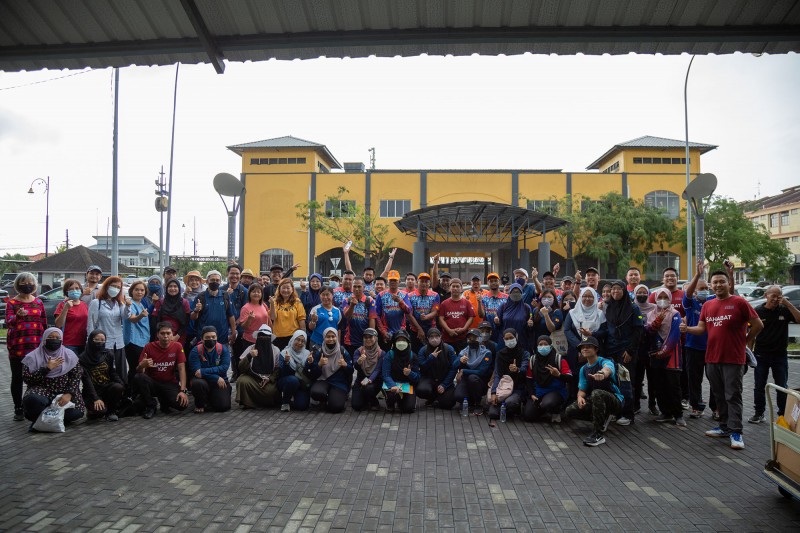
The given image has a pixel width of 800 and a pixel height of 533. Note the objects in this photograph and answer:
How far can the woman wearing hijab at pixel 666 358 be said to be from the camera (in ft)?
22.4

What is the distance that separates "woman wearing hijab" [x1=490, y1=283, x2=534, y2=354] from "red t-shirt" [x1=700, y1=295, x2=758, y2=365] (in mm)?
2419

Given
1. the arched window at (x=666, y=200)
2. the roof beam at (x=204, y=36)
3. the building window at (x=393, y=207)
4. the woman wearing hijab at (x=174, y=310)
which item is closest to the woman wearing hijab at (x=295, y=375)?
the woman wearing hijab at (x=174, y=310)

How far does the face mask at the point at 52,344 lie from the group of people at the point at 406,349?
2 cm

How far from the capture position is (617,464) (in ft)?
17.5

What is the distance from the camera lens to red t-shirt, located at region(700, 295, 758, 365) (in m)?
6.00

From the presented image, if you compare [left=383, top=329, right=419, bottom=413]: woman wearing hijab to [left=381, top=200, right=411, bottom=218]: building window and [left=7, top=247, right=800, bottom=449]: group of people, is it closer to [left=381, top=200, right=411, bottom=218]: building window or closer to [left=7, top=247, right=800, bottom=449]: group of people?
[left=7, top=247, right=800, bottom=449]: group of people

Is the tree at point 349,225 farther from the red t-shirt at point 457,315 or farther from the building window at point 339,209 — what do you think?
the red t-shirt at point 457,315

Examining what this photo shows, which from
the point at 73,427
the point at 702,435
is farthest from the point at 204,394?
the point at 702,435

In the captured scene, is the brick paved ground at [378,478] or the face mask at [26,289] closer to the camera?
the brick paved ground at [378,478]

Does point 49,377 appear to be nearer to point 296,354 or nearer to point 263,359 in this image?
point 263,359

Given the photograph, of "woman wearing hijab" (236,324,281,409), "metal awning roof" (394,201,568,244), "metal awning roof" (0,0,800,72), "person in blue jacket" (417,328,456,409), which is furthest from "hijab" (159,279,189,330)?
"metal awning roof" (394,201,568,244)

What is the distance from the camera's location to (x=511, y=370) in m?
7.30

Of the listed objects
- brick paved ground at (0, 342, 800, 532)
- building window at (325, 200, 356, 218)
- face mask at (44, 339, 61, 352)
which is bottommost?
brick paved ground at (0, 342, 800, 532)

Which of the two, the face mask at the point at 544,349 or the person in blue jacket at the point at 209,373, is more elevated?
the face mask at the point at 544,349
